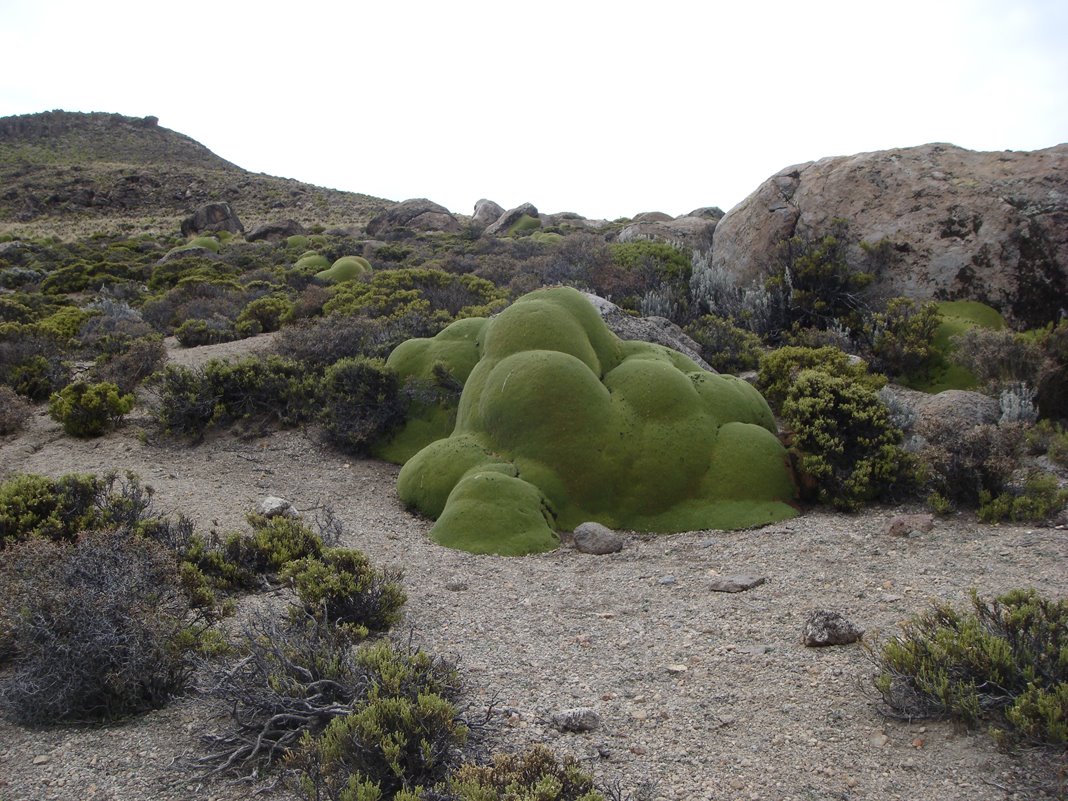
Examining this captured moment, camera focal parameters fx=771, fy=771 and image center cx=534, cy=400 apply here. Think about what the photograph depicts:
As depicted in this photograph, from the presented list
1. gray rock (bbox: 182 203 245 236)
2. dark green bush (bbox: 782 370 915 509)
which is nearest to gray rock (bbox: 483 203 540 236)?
gray rock (bbox: 182 203 245 236)

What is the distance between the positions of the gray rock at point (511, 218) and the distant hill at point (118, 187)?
38.5 feet

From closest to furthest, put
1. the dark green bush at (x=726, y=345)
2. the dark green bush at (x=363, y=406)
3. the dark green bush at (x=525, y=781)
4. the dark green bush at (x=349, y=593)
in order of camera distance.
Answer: the dark green bush at (x=525, y=781)
the dark green bush at (x=349, y=593)
the dark green bush at (x=363, y=406)
the dark green bush at (x=726, y=345)

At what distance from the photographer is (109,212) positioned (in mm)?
54969

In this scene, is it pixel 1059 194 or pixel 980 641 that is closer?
pixel 980 641

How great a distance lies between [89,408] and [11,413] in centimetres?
137

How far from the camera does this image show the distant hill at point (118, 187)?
173 feet

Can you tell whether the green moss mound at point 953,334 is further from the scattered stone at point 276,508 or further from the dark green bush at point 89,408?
the dark green bush at point 89,408

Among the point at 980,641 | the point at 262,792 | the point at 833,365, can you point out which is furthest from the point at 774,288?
the point at 262,792

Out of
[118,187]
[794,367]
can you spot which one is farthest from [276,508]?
[118,187]

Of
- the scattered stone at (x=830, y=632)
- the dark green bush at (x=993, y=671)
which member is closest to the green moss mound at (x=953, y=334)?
the scattered stone at (x=830, y=632)

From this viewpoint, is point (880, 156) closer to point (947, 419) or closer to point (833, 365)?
point (833, 365)

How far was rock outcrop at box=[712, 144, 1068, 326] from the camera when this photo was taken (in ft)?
46.3

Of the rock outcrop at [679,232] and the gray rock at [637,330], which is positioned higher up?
the rock outcrop at [679,232]

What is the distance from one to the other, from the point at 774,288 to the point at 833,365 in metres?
4.74
